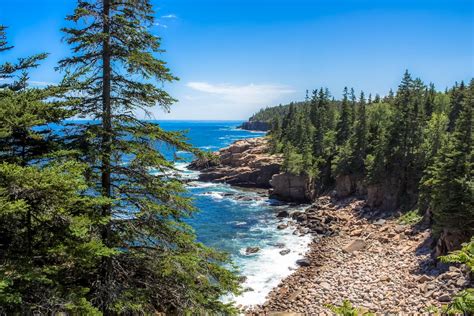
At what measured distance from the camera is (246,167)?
221 feet

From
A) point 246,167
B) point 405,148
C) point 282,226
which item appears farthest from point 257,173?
point 405,148

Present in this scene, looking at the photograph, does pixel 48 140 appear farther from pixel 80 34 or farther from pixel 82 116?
pixel 80 34

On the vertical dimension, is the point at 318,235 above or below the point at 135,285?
below

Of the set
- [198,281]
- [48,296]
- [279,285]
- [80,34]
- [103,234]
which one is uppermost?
[80,34]

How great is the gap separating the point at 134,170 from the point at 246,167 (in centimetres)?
5839

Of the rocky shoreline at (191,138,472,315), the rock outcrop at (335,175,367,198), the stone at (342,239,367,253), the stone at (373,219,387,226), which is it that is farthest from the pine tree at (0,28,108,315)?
the rock outcrop at (335,175,367,198)

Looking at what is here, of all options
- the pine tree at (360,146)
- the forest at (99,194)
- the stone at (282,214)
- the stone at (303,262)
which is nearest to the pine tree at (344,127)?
the pine tree at (360,146)

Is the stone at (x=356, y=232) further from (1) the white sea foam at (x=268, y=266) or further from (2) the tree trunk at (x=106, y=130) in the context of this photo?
(2) the tree trunk at (x=106, y=130)

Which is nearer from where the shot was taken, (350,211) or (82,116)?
(82,116)

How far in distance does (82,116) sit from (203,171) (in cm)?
6501

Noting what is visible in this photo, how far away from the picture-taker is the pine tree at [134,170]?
8.64 m

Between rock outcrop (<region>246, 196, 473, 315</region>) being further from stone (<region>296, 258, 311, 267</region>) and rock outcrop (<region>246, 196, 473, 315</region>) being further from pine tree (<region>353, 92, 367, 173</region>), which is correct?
pine tree (<region>353, 92, 367, 173</region>)

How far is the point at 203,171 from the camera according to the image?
242 feet

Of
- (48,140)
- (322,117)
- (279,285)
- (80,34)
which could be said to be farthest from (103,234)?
(322,117)
